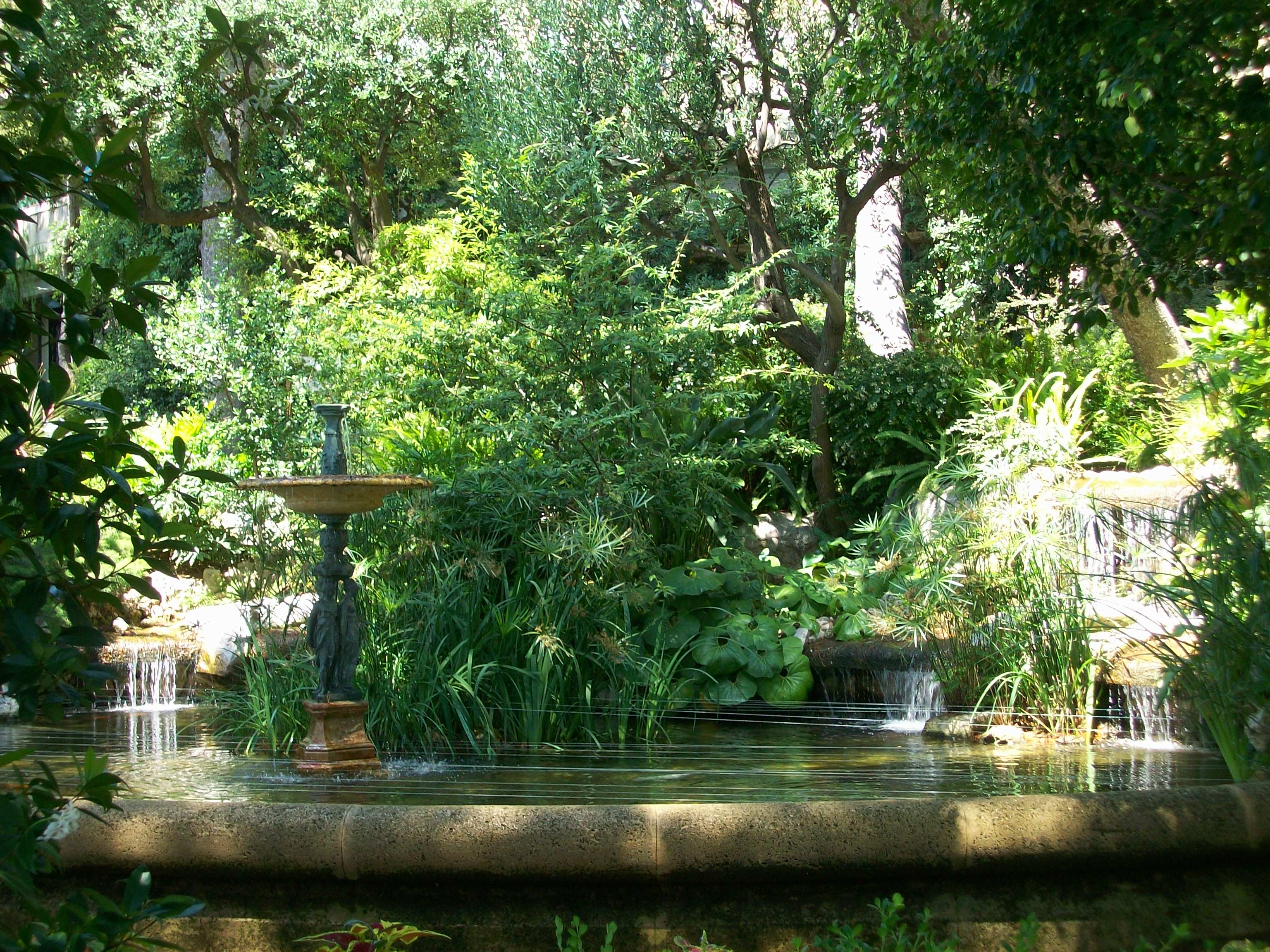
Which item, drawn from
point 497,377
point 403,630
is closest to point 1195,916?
point 403,630

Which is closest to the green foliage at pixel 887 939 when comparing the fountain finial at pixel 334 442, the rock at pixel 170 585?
the fountain finial at pixel 334 442

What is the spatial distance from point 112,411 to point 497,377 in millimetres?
6735

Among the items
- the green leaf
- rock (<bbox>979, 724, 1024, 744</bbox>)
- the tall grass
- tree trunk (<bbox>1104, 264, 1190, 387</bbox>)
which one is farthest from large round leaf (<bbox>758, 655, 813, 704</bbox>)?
the green leaf

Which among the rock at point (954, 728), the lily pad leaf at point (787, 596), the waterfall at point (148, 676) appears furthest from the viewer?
the waterfall at point (148, 676)

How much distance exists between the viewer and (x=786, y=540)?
1093 cm

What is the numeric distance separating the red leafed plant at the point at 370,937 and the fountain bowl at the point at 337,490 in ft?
8.40

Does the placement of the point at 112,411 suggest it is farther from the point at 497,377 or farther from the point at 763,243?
the point at 763,243

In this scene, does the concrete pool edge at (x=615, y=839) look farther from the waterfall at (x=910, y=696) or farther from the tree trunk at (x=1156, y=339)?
the tree trunk at (x=1156, y=339)

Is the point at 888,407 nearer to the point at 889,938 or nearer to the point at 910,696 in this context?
the point at 910,696

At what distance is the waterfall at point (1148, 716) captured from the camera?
237 inches

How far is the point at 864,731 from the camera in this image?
6777 millimetres

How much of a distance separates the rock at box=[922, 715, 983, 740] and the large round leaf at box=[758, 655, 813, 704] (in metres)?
0.87

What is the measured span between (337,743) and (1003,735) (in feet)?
11.4

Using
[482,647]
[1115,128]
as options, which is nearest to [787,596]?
[482,647]
